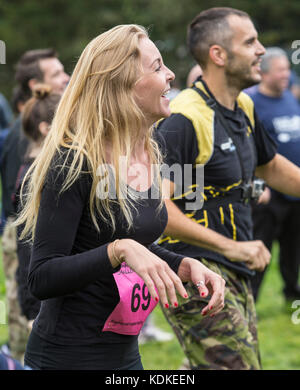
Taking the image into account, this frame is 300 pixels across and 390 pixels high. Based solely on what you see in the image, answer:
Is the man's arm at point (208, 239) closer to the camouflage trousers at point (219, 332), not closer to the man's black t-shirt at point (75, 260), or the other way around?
the camouflage trousers at point (219, 332)

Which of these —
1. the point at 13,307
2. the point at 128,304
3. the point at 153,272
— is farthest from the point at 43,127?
the point at 153,272

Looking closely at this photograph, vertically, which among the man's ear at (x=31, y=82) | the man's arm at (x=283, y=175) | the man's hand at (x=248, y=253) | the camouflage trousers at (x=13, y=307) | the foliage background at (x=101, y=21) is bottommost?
the camouflage trousers at (x=13, y=307)

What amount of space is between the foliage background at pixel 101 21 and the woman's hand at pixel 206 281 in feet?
86.8

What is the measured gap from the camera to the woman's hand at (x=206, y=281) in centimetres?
240

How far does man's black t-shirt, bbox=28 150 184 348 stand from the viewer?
223 centimetres

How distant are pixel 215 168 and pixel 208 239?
36 cm

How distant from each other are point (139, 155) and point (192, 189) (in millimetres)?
958

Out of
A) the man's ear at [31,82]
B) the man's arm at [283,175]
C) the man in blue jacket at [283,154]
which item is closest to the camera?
the man's arm at [283,175]

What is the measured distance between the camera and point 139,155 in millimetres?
2693

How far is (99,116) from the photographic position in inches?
94.4

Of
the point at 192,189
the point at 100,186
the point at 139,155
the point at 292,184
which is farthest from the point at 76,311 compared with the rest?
the point at 292,184

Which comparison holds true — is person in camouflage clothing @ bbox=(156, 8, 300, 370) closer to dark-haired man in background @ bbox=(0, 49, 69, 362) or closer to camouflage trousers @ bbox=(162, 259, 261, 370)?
camouflage trousers @ bbox=(162, 259, 261, 370)

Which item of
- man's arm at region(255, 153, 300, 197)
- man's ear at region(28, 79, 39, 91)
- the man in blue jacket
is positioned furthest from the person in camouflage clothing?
the man in blue jacket
